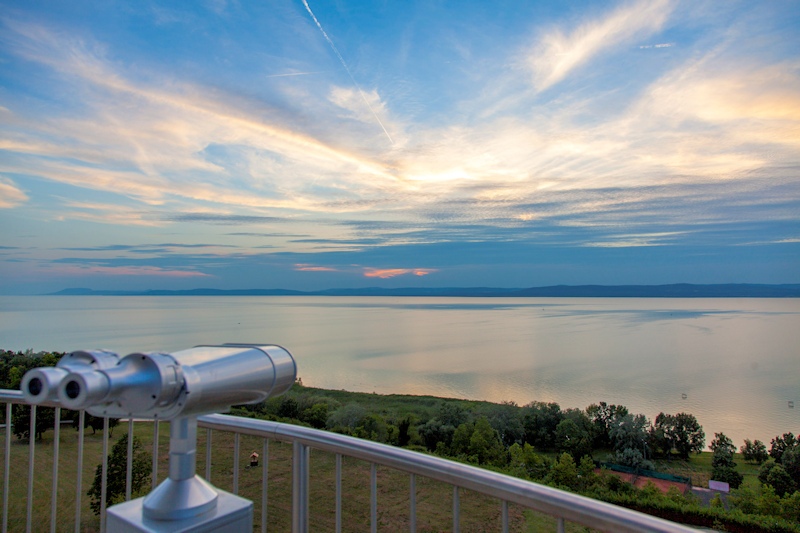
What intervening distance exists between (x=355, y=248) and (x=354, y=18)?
32.0m

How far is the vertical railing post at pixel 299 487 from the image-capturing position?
1.37 meters

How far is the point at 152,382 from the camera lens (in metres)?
0.65

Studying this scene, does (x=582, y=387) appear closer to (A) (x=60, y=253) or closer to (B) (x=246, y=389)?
(B) (x=246, y=389)

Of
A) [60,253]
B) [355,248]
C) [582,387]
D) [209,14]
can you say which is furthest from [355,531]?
[355,248]

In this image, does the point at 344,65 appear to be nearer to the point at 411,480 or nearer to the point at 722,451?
the point at 411,480

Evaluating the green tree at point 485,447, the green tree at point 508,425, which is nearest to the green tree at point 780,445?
the green tree at point 508,425

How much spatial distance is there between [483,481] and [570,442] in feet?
47.1

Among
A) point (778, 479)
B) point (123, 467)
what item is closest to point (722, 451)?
point (778, 479)

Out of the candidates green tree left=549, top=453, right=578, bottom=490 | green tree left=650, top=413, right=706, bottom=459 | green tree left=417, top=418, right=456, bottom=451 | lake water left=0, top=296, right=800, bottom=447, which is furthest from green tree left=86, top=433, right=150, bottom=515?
green tree left=650, top=413, right=706, bottom=459

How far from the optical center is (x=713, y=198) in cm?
2322

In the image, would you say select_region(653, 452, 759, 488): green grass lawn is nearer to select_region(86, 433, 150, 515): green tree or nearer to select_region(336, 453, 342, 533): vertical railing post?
select_region(86, 433, 150, 515): green tree

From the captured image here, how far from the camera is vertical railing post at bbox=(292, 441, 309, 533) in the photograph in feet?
4.50

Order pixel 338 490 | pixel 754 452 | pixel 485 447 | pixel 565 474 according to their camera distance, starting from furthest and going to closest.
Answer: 1. pixel 754 452
2. pixel 485 447
3. pixel 565 474
4. pixel 338 490

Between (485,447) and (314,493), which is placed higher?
(314,493)
